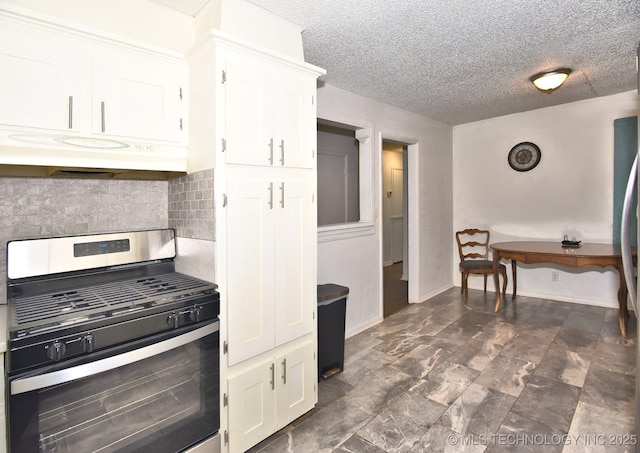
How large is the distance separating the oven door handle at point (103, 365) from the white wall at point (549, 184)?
447cm

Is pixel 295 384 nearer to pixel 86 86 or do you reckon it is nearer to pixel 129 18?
pixel 86 86

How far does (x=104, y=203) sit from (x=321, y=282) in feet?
6.12

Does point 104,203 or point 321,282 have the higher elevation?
point 104,203

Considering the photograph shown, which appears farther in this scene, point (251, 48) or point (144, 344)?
point (251, 48)

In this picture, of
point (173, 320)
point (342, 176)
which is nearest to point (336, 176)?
point (342, 176)

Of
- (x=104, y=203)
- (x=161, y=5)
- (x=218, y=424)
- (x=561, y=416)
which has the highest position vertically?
(x=161, y=5)

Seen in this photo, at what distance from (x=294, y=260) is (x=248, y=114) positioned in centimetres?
87

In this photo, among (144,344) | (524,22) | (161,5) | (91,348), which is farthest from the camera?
(524,22)

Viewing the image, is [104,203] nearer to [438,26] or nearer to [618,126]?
[438,26]

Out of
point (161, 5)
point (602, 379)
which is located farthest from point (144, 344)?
point (602, 379)

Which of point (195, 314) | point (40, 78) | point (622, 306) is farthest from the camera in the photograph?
point (622, 306)

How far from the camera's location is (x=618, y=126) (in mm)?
3932

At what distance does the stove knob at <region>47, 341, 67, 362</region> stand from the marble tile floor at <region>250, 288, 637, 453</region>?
3.84 ft

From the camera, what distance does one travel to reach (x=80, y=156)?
5.44 ft
